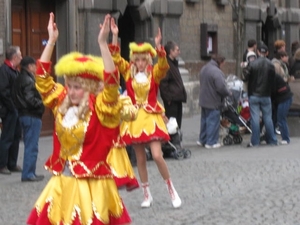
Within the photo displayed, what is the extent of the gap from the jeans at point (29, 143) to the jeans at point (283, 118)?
613 centimetres

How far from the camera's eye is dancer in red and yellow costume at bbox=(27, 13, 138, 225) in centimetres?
626

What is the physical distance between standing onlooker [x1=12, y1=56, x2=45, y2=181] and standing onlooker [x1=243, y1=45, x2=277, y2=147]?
5214 mm

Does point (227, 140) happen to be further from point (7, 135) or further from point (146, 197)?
point (146, 197)

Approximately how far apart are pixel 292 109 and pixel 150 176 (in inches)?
257

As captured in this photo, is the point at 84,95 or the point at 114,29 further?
the point at 114,29

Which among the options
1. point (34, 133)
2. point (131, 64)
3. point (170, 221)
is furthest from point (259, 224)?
point (34, 133)

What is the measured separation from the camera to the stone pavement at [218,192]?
9.38 m

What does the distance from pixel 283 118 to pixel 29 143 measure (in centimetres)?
632

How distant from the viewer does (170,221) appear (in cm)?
916

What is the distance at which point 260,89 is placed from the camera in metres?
16.4

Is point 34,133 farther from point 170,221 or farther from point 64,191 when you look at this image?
point 64,191

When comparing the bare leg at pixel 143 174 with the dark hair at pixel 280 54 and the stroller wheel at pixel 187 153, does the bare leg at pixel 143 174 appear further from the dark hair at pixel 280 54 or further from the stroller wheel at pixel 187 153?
the dark hair at pixel 280 54

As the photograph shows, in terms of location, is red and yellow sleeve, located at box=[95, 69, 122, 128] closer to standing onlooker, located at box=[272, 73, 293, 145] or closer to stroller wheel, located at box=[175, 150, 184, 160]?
stroller wheel, located at box=[175, 150, 184, 160]

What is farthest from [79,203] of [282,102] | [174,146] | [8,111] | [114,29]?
[282,102]
